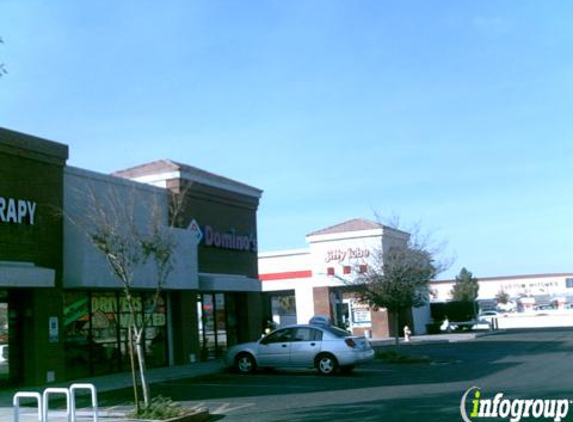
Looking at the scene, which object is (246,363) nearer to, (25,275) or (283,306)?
(25,275)

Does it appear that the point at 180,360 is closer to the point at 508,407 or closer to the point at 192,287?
the point at 192,287

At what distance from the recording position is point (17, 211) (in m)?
18.8

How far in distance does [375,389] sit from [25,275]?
901 centimetres

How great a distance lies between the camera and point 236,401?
15.3 metres

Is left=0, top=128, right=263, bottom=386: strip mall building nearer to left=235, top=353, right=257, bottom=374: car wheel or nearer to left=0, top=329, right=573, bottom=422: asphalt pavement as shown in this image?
left=0, top=329, right=573, bottom=422: asphalt pavement

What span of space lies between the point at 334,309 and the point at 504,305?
313ft

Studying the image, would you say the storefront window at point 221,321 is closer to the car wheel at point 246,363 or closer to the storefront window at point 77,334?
the car wheel at point 246,363

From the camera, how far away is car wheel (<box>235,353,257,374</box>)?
21359 millimetres

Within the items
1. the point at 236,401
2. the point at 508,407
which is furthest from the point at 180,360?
the point at 508,407

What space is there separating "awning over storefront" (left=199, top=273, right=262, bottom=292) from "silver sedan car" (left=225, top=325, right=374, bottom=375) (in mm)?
4470

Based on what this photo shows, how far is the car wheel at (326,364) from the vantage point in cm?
2012

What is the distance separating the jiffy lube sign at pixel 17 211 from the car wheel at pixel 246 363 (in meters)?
7.20

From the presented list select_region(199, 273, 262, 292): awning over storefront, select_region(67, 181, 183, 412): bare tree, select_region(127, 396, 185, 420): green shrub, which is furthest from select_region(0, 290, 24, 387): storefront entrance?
select_region(199, 273, 262, 292): awning over storefront

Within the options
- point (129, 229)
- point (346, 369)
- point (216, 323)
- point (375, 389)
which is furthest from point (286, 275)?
point (375, 389)
